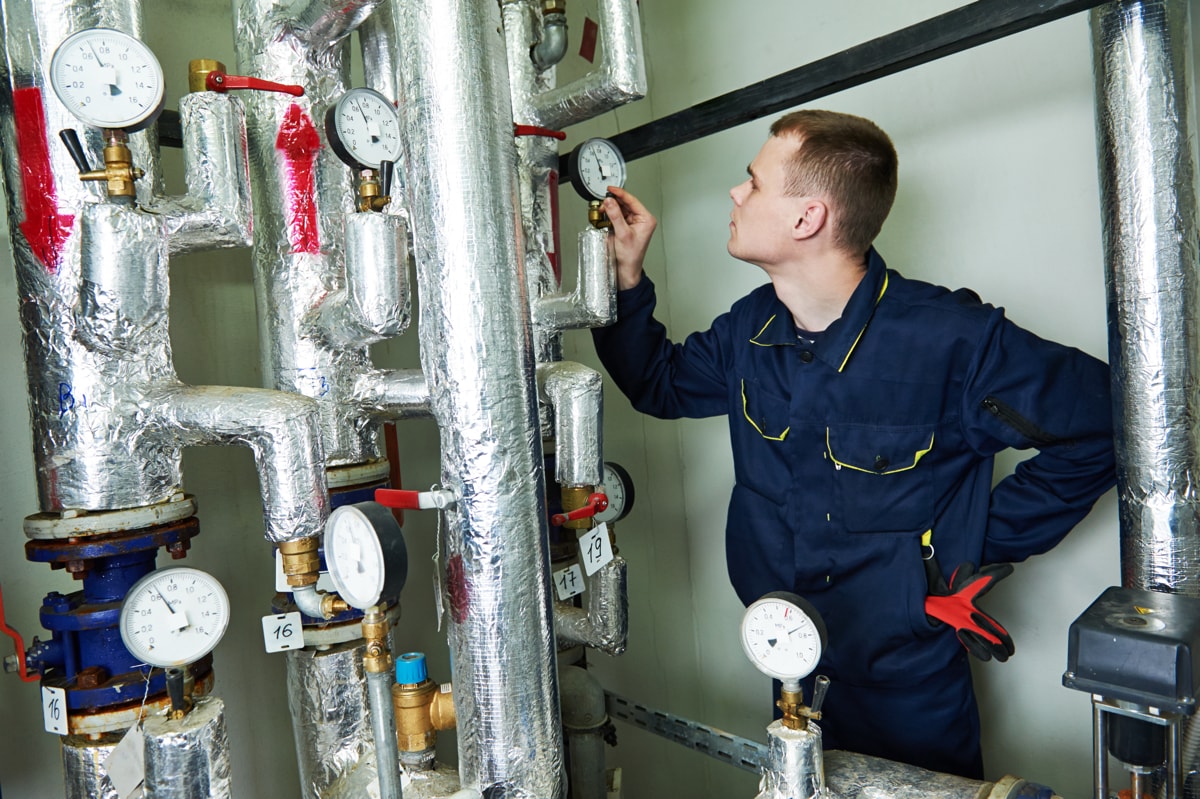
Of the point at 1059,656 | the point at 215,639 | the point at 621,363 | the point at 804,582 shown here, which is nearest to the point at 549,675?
the point at 215,639

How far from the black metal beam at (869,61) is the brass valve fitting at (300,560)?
2.93 ft

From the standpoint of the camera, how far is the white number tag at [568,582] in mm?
1475

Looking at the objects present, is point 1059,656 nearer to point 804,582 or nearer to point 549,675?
point 804,582

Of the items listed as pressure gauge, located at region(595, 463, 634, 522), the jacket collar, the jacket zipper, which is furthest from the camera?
pressure gauge, located at region(595, 463, 634, 522)

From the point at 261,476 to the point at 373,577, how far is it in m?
0.22

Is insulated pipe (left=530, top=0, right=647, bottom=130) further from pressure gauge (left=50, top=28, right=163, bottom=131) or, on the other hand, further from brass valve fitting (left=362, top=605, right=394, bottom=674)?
brass valve fitting (left=362, top=605, right=394, bottom=674)

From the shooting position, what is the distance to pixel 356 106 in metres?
1.04

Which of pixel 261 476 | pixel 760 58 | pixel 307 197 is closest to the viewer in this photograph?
pixel 261 476

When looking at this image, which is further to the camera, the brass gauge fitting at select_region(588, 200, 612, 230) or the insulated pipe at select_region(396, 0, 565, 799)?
the brass gauge fitting at select_region(588, 200, 612, 230)

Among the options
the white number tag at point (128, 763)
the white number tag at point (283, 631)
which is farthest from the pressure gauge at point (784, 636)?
the white number tag at point (128, 763)

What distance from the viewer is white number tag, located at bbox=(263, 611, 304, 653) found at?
114 cm

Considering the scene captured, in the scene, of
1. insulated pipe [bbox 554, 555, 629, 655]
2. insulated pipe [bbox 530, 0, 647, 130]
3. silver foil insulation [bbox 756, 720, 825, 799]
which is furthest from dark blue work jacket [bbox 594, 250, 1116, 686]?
insulated pipe [bbox 530, 0, 647, 130]

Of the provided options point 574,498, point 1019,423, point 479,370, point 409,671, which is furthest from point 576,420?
point 1019,423

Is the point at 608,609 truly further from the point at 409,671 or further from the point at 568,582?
the point at 409,671
